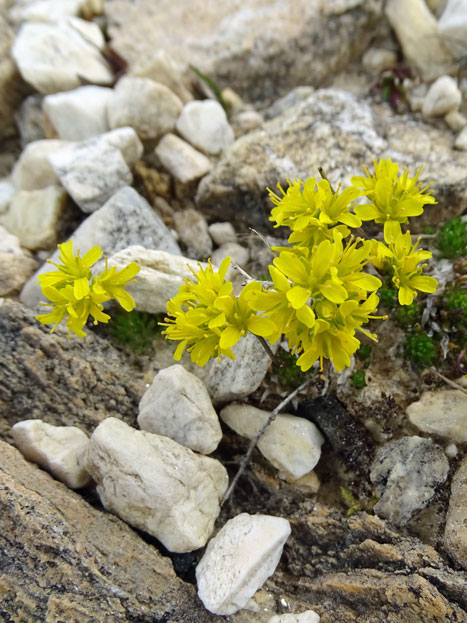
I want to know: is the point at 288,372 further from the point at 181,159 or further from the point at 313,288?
the point at 181,159

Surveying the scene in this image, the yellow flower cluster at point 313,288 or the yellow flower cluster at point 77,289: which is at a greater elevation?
the yellow flower cluster at point 313,288

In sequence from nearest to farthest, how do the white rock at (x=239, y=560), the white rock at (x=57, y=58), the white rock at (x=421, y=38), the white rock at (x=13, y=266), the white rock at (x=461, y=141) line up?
the white rock at (x=239, y=560)
the white rock at (x=13, y=266)
the white rock at (x=461, y=141)
the white rock at (x=421, y=38)
the white rock at (x=57, y=58)

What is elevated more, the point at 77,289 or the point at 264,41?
the point at 264,41

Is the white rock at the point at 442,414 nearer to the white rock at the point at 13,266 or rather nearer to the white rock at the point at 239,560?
the white rock at the point at 239,560

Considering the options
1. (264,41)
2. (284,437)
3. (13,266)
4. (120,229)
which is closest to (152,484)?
(284,437)

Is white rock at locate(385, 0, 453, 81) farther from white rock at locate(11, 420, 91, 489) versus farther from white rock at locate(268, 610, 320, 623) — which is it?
white rock at locate(268, 610, 320, 623)

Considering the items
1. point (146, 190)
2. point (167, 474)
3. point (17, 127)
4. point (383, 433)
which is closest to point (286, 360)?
point (383, 433)

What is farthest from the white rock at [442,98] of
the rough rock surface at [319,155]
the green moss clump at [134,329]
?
the green moss clump at [134,329]
